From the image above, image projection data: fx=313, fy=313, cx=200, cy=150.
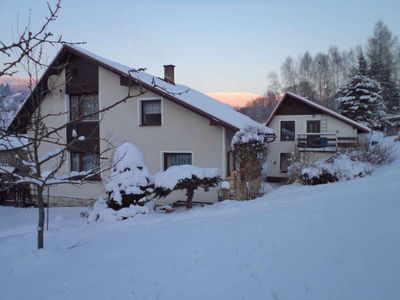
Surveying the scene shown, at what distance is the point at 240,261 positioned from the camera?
14.7ft

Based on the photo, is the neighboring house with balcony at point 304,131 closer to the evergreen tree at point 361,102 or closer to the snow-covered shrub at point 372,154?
the snow-covered shrub at point 372,154

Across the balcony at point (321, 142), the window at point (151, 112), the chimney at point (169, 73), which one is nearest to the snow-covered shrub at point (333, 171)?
the balcony at point (321, 142)

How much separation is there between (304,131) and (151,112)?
36.9 ft

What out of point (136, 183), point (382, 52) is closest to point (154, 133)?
point (136, 183)

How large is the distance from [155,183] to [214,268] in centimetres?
617

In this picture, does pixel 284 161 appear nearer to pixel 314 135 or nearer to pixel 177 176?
pixel 314 135

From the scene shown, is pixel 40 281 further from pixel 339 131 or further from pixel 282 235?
pixel 339 131

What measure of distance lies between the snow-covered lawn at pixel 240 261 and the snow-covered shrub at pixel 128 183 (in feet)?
11.3

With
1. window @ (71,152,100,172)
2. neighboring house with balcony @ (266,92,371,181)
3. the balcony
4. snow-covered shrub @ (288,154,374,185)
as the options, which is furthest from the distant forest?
window @ (71,152,100,172)

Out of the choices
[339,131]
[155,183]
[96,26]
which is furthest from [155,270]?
[339,131]

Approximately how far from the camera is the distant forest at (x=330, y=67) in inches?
1757

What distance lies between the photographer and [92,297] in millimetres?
3814

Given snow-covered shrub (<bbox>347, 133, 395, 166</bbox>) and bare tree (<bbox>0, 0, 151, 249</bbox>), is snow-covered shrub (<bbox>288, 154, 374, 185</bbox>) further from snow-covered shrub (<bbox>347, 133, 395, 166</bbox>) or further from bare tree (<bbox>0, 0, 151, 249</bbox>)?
bare tree (<bbox>0, 0, 151, 249</bbox>)

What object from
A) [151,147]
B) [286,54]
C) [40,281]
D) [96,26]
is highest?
[286,54]
